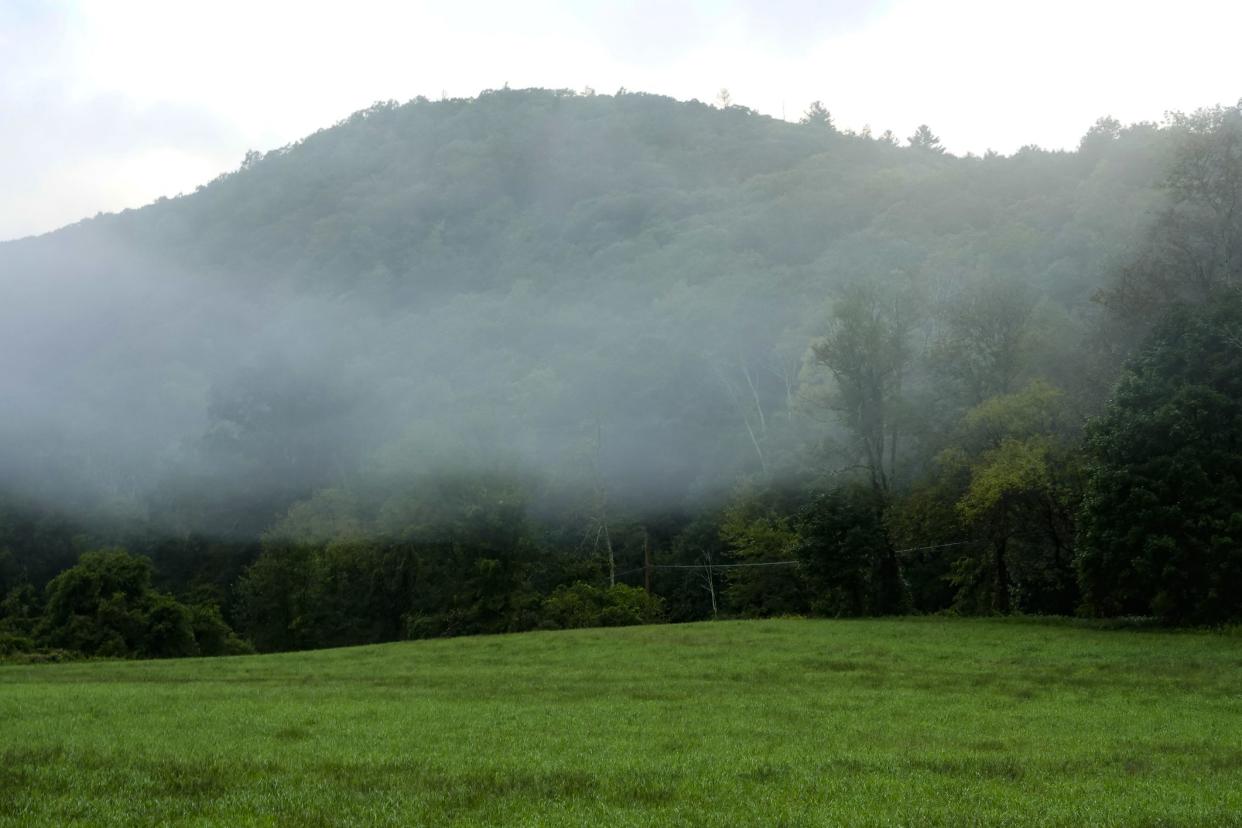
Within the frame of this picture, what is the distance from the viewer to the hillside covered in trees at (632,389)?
46.2m

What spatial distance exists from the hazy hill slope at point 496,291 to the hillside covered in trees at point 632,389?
54cm

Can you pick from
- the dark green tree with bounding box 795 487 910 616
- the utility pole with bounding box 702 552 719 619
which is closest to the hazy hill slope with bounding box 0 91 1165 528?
the utility pole with bounding box 702 552 719 619

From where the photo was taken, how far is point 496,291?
5531 inches

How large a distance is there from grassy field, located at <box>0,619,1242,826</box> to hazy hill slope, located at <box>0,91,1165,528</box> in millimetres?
38079

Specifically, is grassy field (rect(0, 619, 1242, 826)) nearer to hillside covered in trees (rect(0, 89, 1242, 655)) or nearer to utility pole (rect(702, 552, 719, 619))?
hillside covered in trees (rect(0, 89, 1242, 655))

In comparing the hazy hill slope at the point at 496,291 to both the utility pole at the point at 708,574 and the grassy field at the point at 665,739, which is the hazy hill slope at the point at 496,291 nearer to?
the utility pole at the point at 708,574

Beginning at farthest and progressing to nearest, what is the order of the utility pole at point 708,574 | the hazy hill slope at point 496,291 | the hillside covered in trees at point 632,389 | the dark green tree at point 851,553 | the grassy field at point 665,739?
1. the hazy hill slope at point 496,291
2. the utility pole at point 708,574
3. the dark green tree at point 851,553
4. the hillside covered in trees at point 632,389
5. the grassy field at point 665,739

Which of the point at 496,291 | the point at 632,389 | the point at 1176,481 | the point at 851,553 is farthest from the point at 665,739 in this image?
the point at 496,291

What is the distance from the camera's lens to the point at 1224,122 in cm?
4522

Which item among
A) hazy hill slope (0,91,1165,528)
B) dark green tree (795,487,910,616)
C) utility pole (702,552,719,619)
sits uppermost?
hazy hill slope (0,91,1165,528)

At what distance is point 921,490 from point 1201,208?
17657 millimetres

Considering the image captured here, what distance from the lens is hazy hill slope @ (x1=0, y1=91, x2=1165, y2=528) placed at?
91.8 metres

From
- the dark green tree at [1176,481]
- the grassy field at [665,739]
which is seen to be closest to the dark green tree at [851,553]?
the dark green tree at [1176,481]

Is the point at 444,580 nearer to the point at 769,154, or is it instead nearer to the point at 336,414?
the point at 336,414
